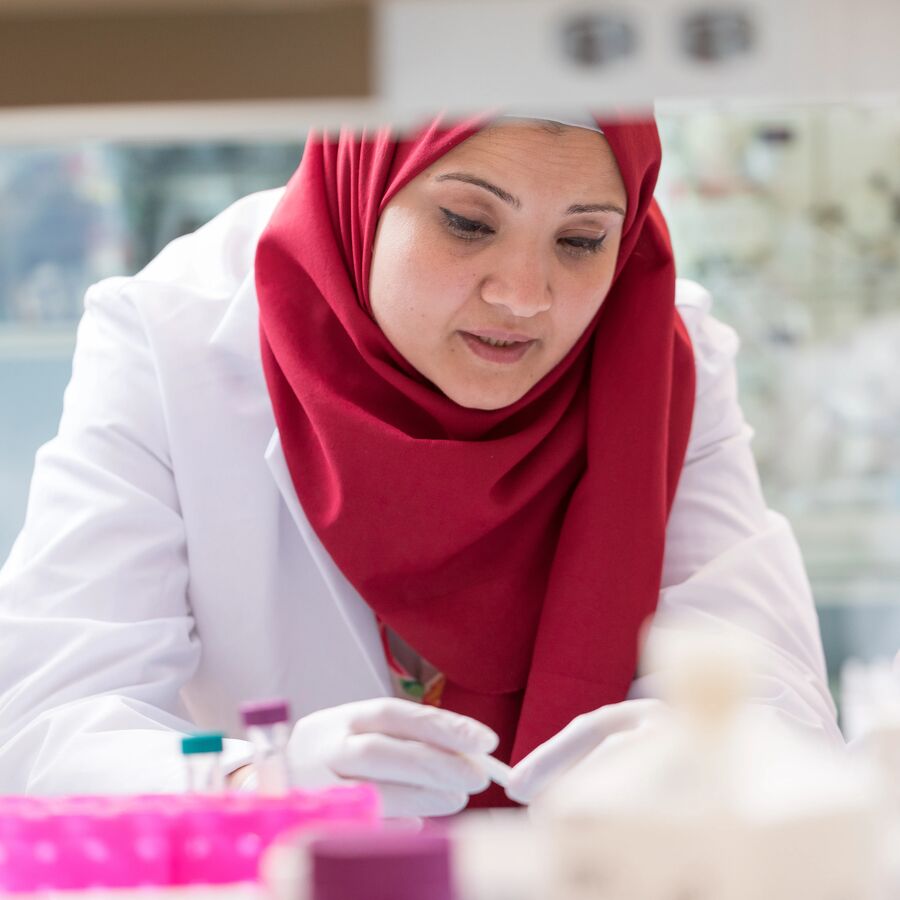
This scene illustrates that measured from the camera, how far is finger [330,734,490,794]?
1042mm

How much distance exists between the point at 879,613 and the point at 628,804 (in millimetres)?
3334

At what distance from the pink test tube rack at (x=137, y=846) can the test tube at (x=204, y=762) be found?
0.30 feet

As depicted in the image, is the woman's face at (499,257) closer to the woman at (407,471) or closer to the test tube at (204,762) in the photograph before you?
the woman at (407,471)

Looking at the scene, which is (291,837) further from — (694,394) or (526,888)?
(694,394)

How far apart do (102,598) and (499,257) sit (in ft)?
1.93

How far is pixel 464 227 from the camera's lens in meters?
1.44

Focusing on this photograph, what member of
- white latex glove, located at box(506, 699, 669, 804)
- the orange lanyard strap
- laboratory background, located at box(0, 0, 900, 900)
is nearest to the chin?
the orange lanyard strap

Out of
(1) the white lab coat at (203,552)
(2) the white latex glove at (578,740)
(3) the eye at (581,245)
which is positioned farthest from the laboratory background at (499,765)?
(3) the eye at (581,245)

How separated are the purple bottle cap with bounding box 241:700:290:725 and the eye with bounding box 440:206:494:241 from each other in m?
0.75

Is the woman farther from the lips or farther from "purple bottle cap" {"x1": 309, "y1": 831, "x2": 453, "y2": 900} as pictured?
"purple bottle cap" {"x1": 309, "y1": 831, "x2": 453, "y2": 900}

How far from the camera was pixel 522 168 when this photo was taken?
1.36 metres

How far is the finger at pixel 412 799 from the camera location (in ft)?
3.60

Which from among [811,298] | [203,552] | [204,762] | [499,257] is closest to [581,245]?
[499,257]

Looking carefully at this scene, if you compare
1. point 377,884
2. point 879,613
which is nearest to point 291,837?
point 377,884
